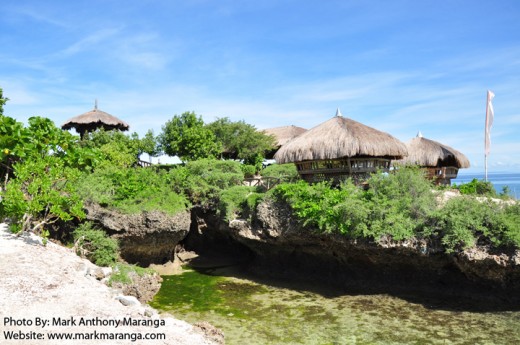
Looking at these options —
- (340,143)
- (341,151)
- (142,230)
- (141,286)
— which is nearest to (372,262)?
(341,151)

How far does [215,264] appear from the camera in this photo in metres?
16.6

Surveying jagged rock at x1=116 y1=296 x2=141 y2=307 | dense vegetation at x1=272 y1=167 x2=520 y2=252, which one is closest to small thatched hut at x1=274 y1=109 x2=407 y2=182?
Result: dense vegetation at x1=272 y1=167 x2=520 y2=252

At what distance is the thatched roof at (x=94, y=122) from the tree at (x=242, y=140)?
684cm

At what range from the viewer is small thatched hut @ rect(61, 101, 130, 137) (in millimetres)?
29453

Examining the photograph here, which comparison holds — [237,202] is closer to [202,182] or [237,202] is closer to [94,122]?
[202,182]

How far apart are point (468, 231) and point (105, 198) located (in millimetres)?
10834

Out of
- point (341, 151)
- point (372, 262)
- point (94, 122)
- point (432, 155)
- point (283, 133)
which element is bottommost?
point (372, 262)

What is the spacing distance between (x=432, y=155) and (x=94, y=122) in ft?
73.5

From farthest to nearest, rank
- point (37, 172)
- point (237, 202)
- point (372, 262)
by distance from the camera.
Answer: point (237, 202)
point (372, 262)
point (37, 172)

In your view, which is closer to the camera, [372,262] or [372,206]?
[372,206]

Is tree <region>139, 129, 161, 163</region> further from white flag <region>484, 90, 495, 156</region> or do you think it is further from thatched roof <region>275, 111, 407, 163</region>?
white flag <region>484, 90, 495, 156</region>

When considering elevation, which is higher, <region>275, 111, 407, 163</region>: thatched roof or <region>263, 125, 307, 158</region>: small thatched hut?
<region>263, 125, 307, 158</region>: small thatched hut

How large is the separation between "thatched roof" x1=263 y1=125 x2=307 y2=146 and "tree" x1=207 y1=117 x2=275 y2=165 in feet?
3.06

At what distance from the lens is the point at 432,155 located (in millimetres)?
20953
